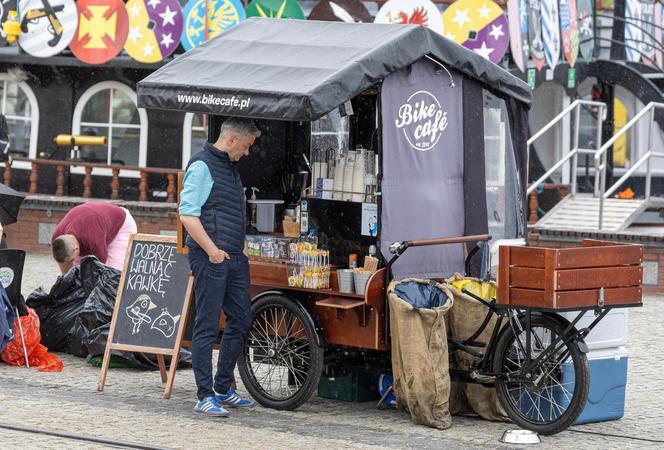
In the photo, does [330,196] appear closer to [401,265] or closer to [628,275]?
[401,265]

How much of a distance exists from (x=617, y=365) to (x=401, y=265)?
148 centimetres

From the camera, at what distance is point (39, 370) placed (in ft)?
33.4

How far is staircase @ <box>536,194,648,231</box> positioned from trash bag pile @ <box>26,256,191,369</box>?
7.82 meters

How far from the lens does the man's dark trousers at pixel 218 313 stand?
8.51 meters

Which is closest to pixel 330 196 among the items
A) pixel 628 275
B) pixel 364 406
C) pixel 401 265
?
pixel 401 265

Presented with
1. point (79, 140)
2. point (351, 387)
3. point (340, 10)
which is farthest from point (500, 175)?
point (79, 140)

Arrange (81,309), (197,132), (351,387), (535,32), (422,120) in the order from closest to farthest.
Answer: (422,120)
(351,387)
(81,309)
(535,32)
(197,132)

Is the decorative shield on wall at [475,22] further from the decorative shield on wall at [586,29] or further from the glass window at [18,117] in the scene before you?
the glass window at [18,117]

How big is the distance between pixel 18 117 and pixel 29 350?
13311 millimetres

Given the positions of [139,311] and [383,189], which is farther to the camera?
[139,311]

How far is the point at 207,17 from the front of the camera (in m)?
19.7

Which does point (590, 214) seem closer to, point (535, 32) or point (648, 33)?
point (535, 32)

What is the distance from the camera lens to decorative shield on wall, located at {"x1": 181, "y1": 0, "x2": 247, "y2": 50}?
19672 mm

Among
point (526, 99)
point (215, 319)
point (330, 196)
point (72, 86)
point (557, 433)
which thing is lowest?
point (557, 433)
